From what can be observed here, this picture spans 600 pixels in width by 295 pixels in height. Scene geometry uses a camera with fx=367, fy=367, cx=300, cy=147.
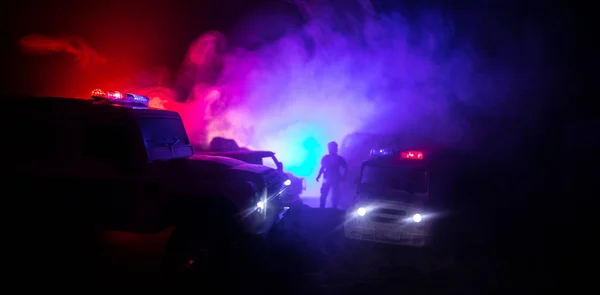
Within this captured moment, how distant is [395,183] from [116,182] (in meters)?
5.24

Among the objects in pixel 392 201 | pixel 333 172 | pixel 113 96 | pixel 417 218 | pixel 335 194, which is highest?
pixel 333 172

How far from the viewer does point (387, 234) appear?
22.5 ft

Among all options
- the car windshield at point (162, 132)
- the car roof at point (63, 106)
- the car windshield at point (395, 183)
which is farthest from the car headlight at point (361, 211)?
the car roof at point (63, 106)

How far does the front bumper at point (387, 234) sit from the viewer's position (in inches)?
266

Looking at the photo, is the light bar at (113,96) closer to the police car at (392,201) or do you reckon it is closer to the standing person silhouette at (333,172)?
the police car at (392,201)

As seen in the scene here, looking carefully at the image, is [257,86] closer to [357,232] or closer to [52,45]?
[52,45]

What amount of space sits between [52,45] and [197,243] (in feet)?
33.9

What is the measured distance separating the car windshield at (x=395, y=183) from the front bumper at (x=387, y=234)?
2.03ft

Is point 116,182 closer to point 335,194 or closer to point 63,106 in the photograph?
point 63,106

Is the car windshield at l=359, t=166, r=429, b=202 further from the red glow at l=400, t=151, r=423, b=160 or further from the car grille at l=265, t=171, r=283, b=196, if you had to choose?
the car grille at l=265, t=171, r=283, b=196

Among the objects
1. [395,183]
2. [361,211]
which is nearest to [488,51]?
[395,183]

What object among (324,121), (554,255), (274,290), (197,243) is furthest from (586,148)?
(197,243)

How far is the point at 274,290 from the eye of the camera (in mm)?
5102

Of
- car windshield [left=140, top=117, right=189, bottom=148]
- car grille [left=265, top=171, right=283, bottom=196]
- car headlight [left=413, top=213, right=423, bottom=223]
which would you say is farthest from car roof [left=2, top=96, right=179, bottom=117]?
car headlight [left=413, top=213, right=423, bottom=223]
